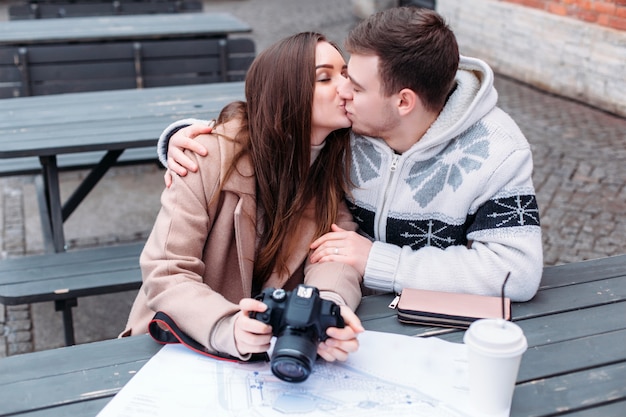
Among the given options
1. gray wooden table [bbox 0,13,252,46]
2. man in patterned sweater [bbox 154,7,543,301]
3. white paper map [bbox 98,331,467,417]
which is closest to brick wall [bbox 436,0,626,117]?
gray wooden table [bbox 0,13,252,46]

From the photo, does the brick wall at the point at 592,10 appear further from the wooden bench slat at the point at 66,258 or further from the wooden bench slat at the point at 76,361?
the wooden bench slat at the point at 76,361

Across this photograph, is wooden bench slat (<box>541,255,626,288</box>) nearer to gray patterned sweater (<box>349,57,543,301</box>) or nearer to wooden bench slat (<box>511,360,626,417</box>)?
gray patterned sweater (<box>349,57,543,301</box>)

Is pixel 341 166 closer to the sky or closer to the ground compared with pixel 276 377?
closer to the sky

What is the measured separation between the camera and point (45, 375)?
1.63 meters

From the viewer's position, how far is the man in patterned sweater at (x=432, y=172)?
1.96 m

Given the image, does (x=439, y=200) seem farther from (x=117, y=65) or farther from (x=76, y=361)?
(x=117, y=65)

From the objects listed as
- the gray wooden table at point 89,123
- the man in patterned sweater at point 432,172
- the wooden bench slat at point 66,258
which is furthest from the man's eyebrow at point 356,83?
the wooden bench slat at point 66,258

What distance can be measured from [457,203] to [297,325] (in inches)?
28.7

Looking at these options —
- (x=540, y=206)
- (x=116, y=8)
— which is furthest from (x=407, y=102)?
(x=116, y=8)

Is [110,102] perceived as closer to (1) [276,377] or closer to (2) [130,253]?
(2) [130,253]

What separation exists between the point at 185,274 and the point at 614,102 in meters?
5.65

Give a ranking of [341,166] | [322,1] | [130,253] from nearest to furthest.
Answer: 1. [341,166]
2. [130,253]
3. [322,1]

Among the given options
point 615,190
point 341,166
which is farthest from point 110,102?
point 615,190

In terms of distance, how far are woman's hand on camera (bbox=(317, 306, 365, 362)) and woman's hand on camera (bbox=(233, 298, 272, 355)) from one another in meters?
0.12
